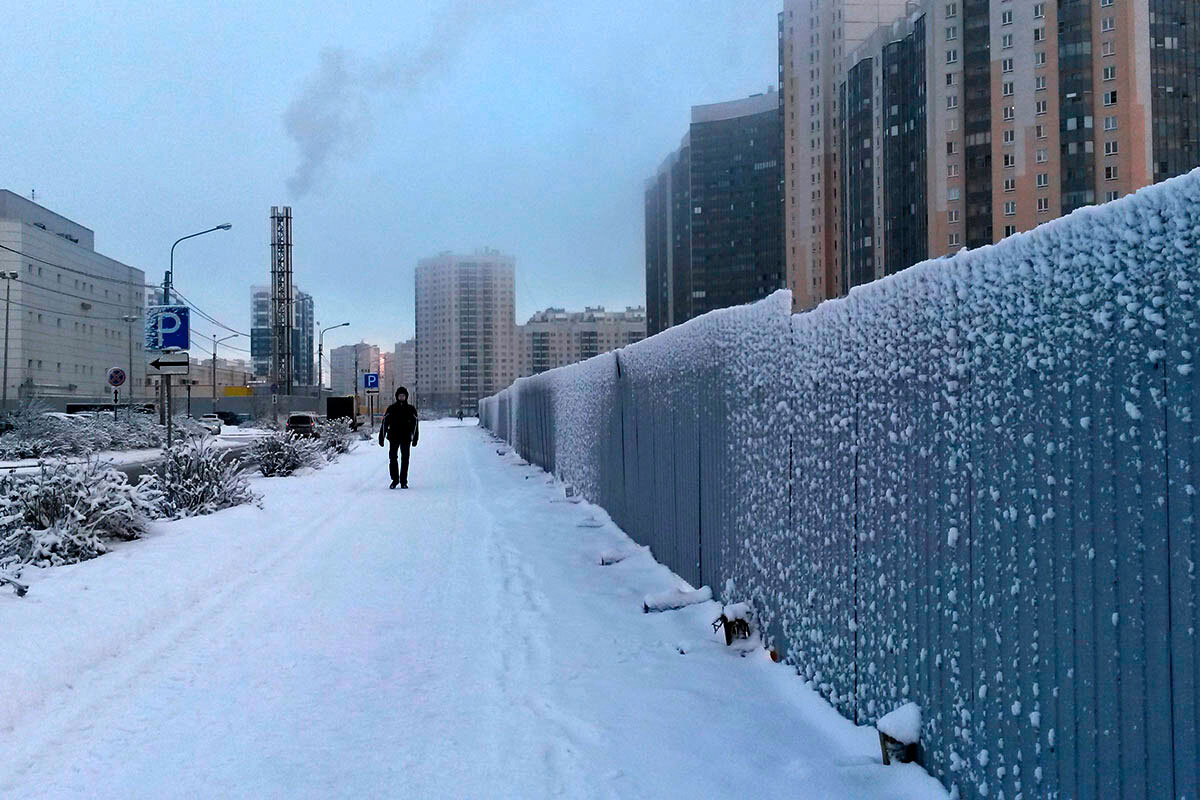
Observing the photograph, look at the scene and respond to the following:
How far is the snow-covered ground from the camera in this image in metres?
3.11

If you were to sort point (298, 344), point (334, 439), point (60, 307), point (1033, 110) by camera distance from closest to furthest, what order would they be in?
point (334, 439) → point (1033, 110) → point (60, 307) → point (298, 344)

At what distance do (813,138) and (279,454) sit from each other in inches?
3321

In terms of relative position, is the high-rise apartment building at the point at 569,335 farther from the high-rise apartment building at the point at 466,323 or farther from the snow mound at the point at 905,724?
the snow mound at the point at 905,724

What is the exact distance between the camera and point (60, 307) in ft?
246

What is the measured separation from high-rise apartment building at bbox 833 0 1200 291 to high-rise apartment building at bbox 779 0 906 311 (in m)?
16.9

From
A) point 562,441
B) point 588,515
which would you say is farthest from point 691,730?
point 562,441

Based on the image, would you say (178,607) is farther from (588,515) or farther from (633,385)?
(588,515)

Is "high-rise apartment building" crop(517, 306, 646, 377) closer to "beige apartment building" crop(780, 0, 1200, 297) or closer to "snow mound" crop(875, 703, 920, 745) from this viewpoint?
"beige apartment building" crop(780, 0, 1200, 297)

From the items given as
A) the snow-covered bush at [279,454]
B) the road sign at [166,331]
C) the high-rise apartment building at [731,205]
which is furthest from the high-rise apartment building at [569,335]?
the road sign at [166,331]

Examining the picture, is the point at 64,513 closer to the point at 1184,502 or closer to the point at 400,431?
the point at 400,431

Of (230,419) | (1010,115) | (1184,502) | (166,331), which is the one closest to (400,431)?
(166,331)

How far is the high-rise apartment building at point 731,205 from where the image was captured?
11188cm

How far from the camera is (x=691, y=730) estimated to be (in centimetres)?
354

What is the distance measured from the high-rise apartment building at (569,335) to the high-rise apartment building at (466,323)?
16.5ft
